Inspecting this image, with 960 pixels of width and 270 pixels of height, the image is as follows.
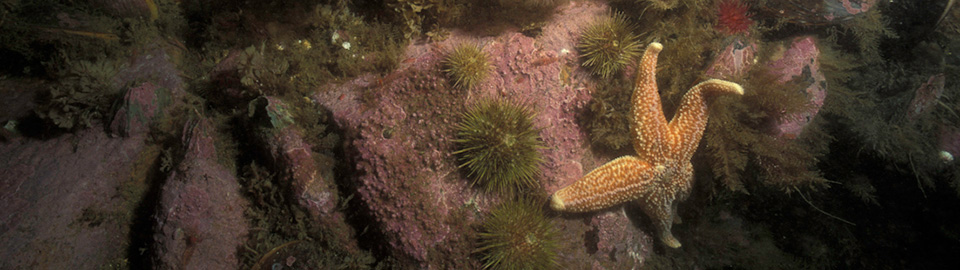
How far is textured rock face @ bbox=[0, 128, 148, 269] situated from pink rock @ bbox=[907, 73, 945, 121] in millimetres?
9424

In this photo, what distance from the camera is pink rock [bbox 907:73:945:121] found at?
3863mm

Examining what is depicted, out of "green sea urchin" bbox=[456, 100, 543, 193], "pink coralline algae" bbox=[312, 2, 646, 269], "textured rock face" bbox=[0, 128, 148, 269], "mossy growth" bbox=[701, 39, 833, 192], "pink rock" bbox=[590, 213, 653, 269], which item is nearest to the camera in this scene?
"green sea urchin" bbox=[456, 100, 543, 193]

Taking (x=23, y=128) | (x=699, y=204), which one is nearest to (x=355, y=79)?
(x=23, y=128)

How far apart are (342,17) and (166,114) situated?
100 inches

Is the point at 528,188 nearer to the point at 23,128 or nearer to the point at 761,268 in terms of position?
the point at 761,268

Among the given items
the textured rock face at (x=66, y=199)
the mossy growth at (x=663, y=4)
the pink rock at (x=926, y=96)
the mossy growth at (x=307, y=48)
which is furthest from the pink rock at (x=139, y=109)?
the pink rock at (x=926, y=96)

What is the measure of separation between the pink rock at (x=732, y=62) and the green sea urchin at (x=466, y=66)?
2.53 metres

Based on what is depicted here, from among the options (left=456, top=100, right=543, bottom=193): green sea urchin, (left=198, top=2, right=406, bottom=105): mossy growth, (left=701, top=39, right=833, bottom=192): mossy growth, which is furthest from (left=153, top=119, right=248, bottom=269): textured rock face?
(left=701, top=39, right=833, bottom=192): mossy growth

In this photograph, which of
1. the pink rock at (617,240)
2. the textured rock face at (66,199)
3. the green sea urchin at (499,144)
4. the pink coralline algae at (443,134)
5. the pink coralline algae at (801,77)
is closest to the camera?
the green sea urchin at (499,144)

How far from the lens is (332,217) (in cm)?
374

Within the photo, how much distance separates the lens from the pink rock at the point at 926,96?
12.7 feet

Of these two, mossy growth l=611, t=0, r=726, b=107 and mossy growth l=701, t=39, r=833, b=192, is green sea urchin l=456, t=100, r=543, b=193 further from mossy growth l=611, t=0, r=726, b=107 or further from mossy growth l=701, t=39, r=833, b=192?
mossy growth l=701, t=39, r=833, b=192

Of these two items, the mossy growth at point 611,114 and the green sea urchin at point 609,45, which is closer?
the green sea urchin at point 609,45

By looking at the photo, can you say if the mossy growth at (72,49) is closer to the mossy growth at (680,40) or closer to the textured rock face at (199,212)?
the textured rock face at (199,212)
